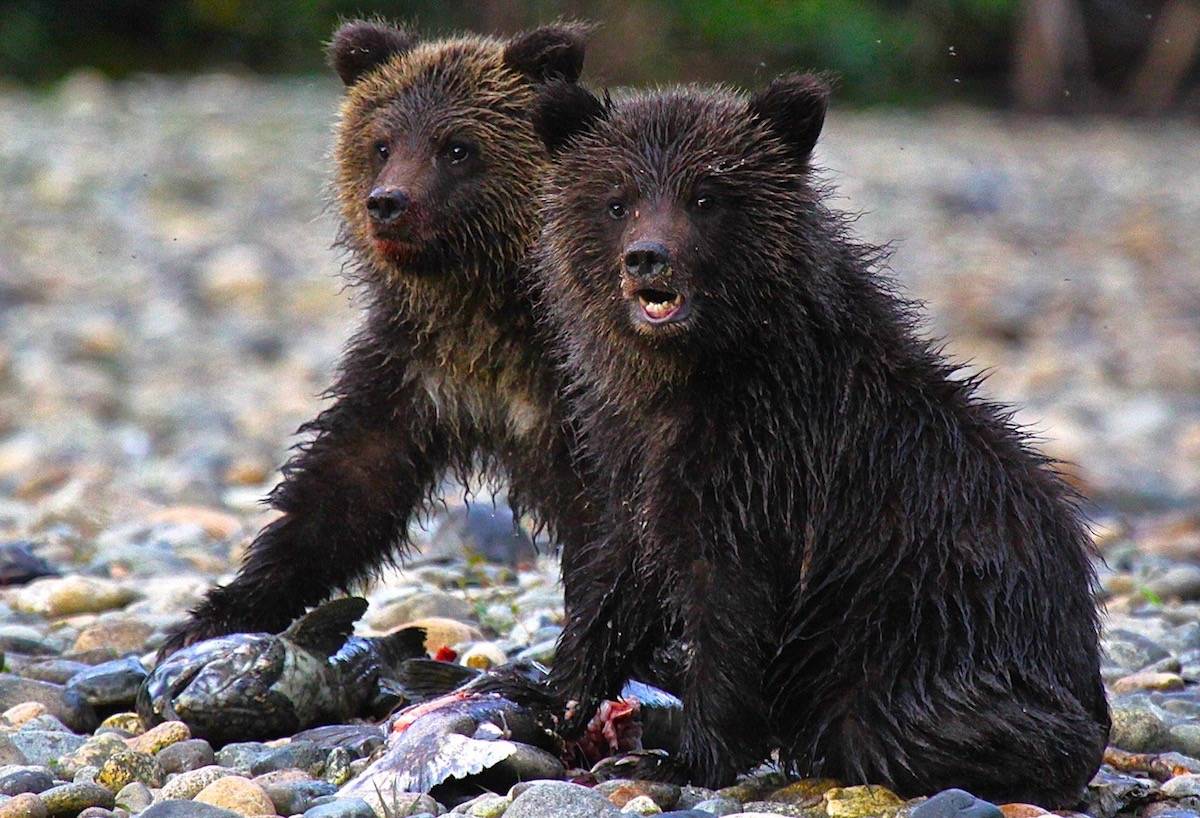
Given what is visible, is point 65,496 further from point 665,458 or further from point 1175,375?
point 1175,375

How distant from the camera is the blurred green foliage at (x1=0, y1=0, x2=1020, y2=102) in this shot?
28.7 metres

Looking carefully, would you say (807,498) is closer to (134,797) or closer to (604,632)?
(604,632)

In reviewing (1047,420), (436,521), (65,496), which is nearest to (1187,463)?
(1047,420)

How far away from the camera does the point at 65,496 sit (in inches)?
373

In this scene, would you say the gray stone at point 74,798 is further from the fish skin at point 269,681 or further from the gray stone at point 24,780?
the fish skin at point 269,681

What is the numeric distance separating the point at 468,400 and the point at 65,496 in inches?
157

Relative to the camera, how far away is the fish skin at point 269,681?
5523mm

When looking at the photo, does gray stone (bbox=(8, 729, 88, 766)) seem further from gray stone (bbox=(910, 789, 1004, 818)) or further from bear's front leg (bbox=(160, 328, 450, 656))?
gray stone (bbox=(910, 789, 1004, 818))

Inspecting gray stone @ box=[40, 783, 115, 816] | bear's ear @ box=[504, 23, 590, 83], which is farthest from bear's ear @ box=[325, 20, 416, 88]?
gray stone @ box=[40, 783, 115, 816]

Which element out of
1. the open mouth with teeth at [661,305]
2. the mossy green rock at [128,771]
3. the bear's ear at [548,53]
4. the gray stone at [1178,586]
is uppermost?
the bear's ear at [548,53]

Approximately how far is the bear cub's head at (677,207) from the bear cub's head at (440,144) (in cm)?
90

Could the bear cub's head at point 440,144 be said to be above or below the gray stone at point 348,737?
above

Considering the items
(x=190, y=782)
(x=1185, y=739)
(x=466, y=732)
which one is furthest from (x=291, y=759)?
(x=1185, y=739)

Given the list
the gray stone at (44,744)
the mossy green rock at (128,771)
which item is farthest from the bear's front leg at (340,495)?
the mossy green rock at (128,771)
